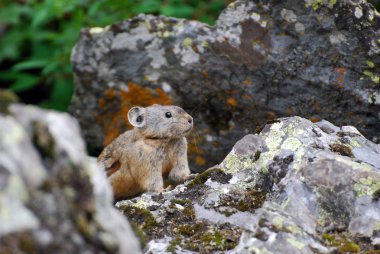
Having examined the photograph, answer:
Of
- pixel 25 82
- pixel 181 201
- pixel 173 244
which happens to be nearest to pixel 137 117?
pixel 181 201

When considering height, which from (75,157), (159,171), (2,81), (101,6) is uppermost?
(75,157)

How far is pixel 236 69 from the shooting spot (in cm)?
848

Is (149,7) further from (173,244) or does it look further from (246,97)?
(173,244)

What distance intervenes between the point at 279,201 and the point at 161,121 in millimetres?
2738

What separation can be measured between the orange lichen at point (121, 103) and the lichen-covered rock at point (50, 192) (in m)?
5.61

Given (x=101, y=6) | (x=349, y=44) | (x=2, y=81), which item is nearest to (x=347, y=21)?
(x=349, y=44)

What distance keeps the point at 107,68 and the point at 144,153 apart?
2.09 m

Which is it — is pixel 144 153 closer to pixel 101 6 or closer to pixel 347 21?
pixel 347 21

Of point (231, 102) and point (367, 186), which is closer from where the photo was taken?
point (367, 186)

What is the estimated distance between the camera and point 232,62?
8484 mm

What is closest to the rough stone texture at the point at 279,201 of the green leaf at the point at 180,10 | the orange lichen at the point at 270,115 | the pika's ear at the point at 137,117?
the pika's ear at the point at 137,117

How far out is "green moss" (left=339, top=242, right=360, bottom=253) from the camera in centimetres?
448

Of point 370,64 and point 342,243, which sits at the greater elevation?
point 370,64

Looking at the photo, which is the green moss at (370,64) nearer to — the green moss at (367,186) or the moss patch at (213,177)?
the moss patch at (213,177)
